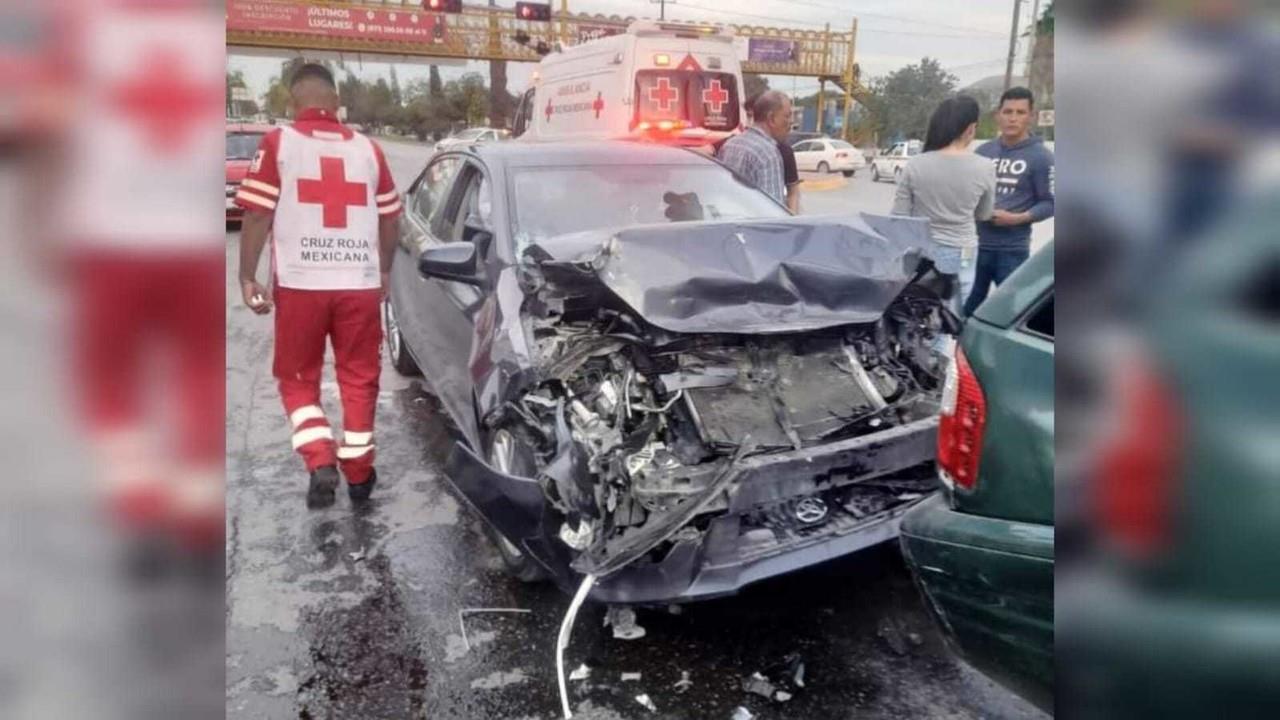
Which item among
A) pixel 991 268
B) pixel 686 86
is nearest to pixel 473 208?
pixel 991 268

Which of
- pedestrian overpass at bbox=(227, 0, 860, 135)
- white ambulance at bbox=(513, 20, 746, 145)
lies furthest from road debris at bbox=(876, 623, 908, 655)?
pedestrian overpass at bbox=(227, 0, 860, 135)

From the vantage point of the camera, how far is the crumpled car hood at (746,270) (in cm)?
316

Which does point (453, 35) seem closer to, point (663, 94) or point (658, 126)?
point (663, 94)

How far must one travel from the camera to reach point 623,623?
10.2 ft

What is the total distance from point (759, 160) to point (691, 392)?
286 centimetres

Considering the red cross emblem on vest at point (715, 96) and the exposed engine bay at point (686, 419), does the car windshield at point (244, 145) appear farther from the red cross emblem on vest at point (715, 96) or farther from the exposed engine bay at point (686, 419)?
the exposed engine bay at point (686, 419)

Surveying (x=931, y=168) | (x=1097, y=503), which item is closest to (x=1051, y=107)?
(x=1097, y=503)

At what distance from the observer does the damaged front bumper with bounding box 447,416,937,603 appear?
276 cm

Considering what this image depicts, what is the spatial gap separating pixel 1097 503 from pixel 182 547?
0.66 meters

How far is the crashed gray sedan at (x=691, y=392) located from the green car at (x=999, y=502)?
2.08 feet

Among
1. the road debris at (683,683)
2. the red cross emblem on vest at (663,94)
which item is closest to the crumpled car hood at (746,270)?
the road debris at (683,683)

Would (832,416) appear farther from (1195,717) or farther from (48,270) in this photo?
(48,270)

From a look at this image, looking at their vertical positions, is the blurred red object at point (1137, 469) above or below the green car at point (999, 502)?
above

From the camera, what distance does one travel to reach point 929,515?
2352 millimetres
